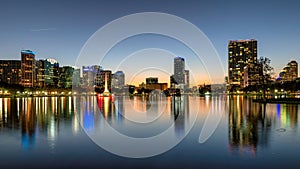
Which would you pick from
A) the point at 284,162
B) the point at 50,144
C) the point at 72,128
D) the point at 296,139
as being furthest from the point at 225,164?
the point at 72,128

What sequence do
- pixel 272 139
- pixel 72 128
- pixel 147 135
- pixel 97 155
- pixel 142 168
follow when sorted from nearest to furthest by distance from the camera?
pixel 142 168 → pixel 97 155 → pixel 272 139 → pixel 147 135 → pixel 72 128

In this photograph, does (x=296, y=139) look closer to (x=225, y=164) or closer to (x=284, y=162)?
(x=284, y=162)

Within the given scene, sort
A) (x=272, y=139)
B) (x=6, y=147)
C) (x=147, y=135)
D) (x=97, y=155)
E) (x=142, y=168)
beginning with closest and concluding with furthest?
(x=142, y=168) < (x=97, y=155) < (x=6, y=147) < (x=272, y=139) < (x=147, y=135)

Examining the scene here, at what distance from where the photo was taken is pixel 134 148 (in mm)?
13102

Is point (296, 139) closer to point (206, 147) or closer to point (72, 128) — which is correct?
point (206, 147)

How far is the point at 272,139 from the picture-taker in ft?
46.3

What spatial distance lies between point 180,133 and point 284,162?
25.0ft

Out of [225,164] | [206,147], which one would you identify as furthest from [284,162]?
[206,147]

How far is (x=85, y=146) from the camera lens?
1327cm

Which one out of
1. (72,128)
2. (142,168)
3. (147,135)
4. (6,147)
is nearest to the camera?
(142,168)

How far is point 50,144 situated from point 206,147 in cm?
740

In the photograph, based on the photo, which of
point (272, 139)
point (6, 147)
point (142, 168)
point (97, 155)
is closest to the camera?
point (142, 168)

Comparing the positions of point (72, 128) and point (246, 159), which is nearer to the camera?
point (246, 159)

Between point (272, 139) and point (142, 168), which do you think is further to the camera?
point (272, 139)
